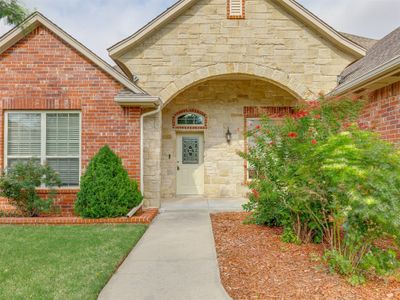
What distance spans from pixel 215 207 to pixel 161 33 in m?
5.22

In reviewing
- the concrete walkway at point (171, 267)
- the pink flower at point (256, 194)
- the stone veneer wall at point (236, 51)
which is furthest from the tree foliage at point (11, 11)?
the pink flower at point (256, 194)

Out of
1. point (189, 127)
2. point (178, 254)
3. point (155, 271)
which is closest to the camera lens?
point (155, 271)

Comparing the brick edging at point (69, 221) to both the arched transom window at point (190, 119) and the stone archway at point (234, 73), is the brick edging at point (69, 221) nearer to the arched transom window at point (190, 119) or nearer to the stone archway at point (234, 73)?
the stone archway at point (234, 73)

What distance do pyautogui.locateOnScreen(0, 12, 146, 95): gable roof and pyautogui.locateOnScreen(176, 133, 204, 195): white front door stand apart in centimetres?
355

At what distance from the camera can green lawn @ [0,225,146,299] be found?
3.71m

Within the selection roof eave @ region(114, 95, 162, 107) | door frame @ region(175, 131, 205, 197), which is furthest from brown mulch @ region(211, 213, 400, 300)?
door frame @ region(175, 131, 205, 197)

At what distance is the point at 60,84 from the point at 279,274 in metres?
7.17

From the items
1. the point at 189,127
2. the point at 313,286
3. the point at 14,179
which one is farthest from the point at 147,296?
the point at 189,127

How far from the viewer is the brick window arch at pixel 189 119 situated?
1127 cm

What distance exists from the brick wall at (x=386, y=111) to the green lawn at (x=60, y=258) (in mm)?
5277

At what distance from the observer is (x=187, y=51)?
29.9 feet

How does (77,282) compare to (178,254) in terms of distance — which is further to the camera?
(178,254)

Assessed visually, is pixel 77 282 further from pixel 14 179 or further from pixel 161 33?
pixel 161 33

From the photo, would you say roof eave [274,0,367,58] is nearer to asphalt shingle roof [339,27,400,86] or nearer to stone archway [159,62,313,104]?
asphalt shingle roof [339,27,400,86]
